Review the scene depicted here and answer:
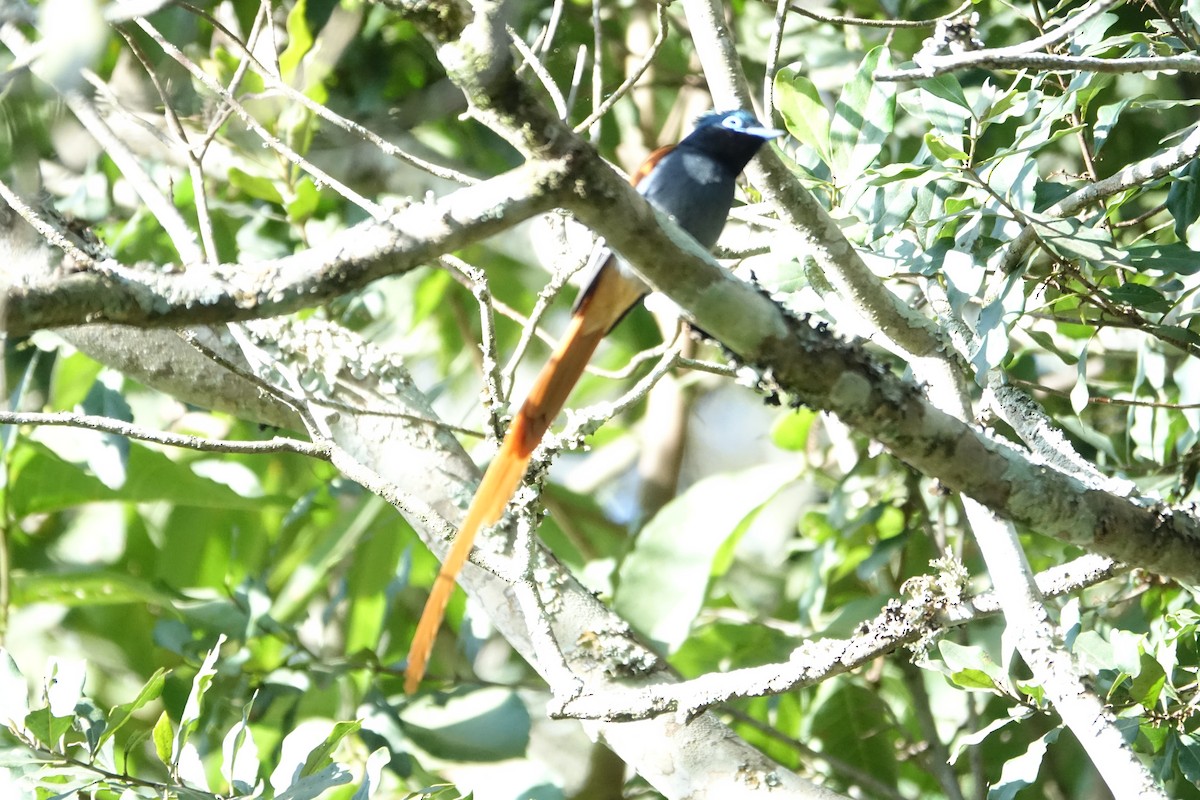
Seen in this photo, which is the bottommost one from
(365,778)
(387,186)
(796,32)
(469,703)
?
(365,778)

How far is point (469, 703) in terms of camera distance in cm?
284

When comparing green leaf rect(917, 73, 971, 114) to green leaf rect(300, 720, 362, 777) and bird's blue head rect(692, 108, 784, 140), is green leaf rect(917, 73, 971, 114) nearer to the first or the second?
bird's blue head rect(692, 108, 784, 140)

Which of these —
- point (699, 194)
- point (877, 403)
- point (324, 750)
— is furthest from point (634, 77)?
point (324, 750)

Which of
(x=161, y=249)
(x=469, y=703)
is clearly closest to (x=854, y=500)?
(x=469, y=703)

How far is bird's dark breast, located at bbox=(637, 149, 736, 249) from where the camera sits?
2.50 meters

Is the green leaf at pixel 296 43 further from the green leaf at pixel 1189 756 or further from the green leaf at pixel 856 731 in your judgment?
the green leaf at pixel 1189 756

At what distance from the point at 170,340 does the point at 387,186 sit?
1.10m

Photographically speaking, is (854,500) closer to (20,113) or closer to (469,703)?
(469,703)

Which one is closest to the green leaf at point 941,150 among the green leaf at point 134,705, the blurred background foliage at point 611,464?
the blurred background foliage at point 611,464

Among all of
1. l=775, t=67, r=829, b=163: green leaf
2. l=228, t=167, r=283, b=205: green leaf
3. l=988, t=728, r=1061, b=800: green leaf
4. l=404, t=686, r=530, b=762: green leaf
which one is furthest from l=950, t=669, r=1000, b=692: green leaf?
l=228, t=167, r=283, b=205: green leaf

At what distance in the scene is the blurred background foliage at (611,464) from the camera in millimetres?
1942

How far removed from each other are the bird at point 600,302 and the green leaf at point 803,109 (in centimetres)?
5

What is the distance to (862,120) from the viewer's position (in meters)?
2.09

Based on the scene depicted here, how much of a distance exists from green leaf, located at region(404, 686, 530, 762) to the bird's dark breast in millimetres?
1177
